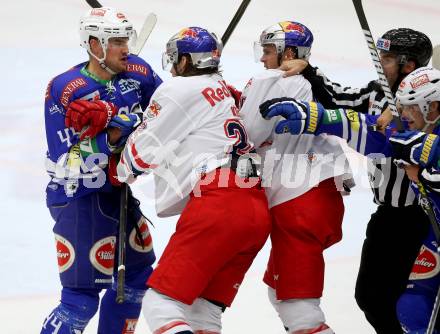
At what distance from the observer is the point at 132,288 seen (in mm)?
4188

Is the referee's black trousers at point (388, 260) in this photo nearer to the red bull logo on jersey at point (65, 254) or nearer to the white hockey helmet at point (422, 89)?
the white hockey helmet at point (422, 89)

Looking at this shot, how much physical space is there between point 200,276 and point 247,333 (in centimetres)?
88

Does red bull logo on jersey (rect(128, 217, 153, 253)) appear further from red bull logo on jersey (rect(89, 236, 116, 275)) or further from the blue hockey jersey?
the blue hockey jersey

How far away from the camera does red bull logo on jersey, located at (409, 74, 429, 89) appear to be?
3.61 m

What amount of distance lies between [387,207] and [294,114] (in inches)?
22.0

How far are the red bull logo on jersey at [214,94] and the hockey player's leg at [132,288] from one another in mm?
627

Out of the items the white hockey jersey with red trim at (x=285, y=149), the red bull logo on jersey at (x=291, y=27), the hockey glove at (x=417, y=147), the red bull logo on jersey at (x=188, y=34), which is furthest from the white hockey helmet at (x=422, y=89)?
the red bull logo on jersey at (x=188, y=34)

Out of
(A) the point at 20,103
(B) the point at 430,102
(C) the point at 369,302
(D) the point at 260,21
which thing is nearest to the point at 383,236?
(C) the point at 369,302

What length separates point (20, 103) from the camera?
20.8 feet

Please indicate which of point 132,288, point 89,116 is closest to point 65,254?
point 132,288

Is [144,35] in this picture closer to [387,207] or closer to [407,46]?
[407,46]

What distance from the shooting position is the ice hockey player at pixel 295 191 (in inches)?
147

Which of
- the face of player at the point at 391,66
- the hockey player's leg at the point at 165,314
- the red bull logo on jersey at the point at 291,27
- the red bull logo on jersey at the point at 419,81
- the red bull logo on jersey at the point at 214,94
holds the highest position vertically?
the red bull logo on jersey at the point at 291,27

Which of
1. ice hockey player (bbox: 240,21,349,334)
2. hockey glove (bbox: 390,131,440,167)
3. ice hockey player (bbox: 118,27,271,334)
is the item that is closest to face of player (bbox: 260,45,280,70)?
ice hockey player (bbox: 240,21,349,334)
